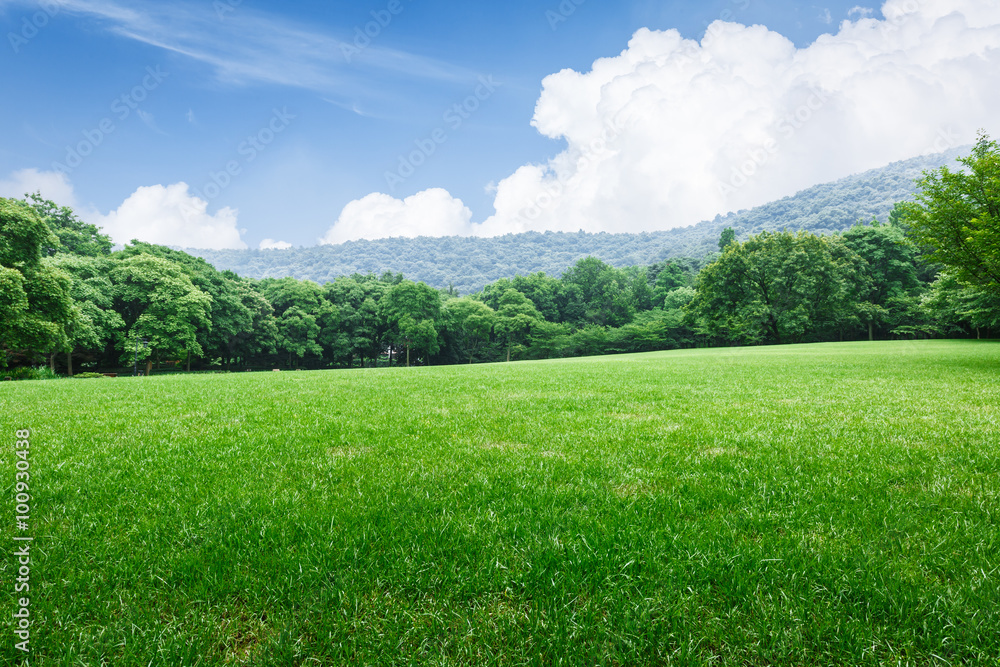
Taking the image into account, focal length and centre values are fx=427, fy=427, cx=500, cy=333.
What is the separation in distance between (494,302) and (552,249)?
99630mm

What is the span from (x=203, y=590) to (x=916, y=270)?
84466 millimetres

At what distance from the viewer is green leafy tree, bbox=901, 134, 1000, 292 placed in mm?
14266

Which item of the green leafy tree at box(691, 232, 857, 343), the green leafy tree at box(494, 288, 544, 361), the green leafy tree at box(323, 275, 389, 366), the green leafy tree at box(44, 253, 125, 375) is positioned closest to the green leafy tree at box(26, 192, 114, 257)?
the green leafy tree at box(44, 253, 125, 375)

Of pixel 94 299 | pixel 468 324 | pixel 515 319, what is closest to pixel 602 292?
pixel 515 319

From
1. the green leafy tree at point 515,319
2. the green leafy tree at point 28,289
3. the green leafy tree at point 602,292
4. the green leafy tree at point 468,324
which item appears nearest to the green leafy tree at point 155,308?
the green leafy tree at point 28,289

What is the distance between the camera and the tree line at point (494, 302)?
19898 mm

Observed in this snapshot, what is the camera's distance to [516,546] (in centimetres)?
315

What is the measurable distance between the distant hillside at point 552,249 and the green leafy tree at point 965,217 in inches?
4997

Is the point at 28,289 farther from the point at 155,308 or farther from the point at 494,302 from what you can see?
A: the point at 494,302

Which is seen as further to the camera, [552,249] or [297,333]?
[552,249]

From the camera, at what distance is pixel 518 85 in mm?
32969

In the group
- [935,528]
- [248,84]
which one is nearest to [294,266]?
[248,84]

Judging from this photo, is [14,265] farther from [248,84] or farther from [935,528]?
[935,528]

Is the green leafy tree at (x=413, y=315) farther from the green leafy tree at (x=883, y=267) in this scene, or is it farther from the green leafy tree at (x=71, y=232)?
Result: the green leafy tree at (x=883, y=267)
